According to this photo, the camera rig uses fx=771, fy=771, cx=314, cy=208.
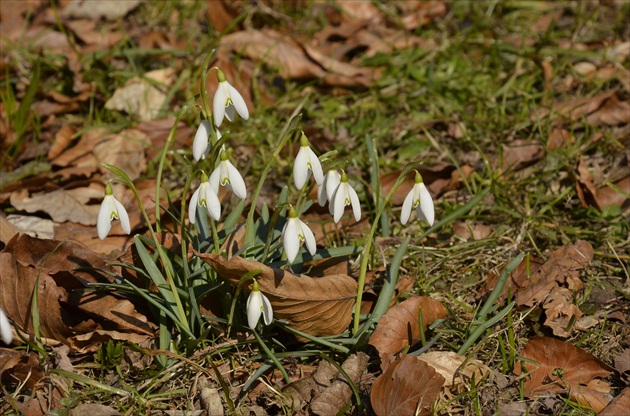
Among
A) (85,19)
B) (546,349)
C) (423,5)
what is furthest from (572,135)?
(85,19)

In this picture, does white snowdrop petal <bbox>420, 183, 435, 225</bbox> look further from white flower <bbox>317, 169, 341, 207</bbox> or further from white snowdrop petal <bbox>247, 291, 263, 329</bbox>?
white snowdrop petal <bbox>247, 291, 263, 329</bbox>

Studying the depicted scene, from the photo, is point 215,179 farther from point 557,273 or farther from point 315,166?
point 557,273

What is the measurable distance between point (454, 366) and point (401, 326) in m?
0.19

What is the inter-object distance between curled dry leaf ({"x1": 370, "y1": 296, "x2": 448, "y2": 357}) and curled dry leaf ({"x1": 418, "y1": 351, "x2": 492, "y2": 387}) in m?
0.08

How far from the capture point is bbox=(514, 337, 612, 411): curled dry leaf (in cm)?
220

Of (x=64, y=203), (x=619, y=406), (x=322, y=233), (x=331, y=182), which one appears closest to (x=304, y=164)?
(x=331, y=182)

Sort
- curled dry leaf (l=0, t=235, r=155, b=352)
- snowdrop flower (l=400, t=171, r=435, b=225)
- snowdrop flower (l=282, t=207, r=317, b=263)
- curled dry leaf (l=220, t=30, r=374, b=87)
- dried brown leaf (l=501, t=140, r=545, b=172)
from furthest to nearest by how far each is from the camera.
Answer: curled dry leaf (l=220, t=30, r=374, b=87), dried brown leaf (l=501, t=140, r=545, b=172), curled dry leaf (l=0, t=235, r=155, b=352), snowdrop flower (l=400, t=171, r=435, b=225), snowdrop flower (l=282, t=207, r=317, b=263)

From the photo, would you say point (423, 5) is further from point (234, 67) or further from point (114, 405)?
point (114, 405)

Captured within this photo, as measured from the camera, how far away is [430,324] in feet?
7.78

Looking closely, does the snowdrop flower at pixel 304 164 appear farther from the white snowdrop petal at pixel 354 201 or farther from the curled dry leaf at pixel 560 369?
the curled dry leaf at pixel 560 369

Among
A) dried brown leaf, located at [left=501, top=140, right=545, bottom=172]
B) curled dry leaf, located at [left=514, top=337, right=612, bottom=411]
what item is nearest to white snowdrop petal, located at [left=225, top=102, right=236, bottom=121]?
curled dry leaf, located at [left=514, top=337, right=612, bottom=411]

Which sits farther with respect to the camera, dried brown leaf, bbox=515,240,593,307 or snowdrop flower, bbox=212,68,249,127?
dried brown leaf, bbox=515,240,593,307

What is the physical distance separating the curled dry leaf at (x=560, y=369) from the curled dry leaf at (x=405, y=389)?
0.35m

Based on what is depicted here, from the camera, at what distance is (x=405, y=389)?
6.68 feet
